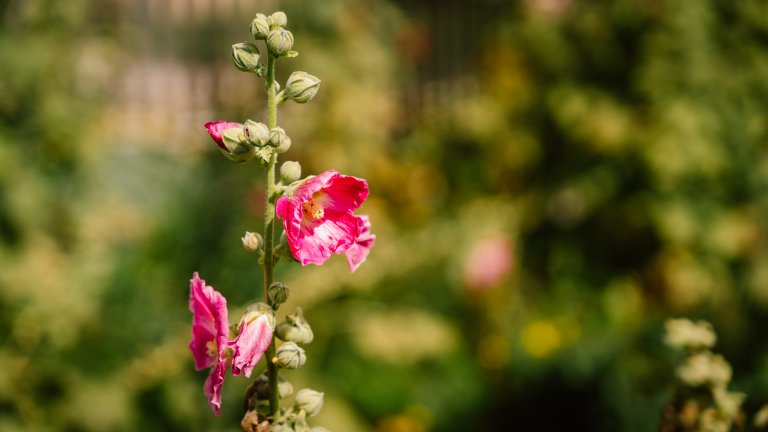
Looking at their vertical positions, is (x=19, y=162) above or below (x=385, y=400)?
above

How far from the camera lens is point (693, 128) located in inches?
141

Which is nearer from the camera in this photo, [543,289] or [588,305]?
[588,305]

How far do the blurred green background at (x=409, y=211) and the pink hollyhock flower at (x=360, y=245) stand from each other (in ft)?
2.84

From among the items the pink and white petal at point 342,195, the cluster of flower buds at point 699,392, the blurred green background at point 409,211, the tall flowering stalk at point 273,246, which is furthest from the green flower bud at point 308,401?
the blurred green background at point 409,211

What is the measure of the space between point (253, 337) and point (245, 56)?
0.99 feet

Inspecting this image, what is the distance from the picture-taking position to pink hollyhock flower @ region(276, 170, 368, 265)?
767 millimetres

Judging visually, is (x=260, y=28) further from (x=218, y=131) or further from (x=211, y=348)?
(x=211, y=348)

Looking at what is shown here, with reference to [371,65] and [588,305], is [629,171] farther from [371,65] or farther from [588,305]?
[371,65]

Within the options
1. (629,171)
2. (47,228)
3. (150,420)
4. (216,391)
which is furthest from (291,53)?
A: (629,171)

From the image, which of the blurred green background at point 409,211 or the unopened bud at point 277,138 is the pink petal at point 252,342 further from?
the blurred green background at point 409,211

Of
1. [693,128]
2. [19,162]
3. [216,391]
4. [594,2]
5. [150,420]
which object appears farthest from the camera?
[594,2]

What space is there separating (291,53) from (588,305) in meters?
3.17

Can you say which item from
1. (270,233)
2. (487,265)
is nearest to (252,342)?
(270,233)

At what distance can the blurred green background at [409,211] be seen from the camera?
2.44m
